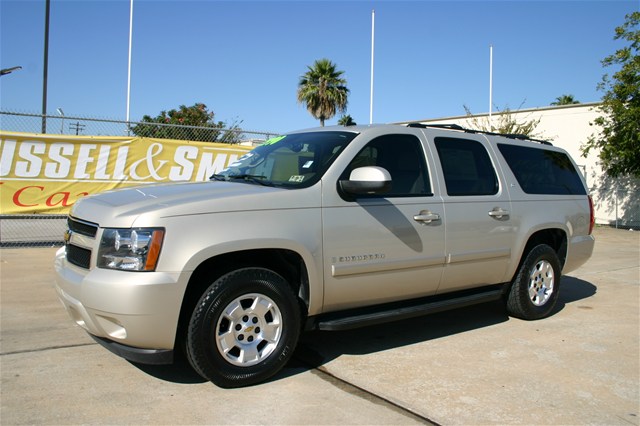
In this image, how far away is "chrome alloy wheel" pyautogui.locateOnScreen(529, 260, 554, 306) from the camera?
5793mm

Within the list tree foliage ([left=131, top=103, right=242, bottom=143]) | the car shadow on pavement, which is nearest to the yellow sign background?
tree foliage ([left=131, top=103, right=242, bottom=143])

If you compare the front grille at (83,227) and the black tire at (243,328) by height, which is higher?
the front grille at (83,227)

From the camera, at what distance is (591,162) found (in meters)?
21.0

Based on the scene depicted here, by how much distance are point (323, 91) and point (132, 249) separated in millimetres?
28938

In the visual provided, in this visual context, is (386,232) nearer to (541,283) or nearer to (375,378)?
(375,378)

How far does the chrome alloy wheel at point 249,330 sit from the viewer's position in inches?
145

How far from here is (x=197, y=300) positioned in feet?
12.1

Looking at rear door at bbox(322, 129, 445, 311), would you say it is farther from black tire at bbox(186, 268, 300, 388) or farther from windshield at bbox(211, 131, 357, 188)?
black tire at bbox(186, 268, 300, 388)

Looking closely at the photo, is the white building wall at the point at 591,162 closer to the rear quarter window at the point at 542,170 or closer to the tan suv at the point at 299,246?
the rear quarter window at the point at 542,170

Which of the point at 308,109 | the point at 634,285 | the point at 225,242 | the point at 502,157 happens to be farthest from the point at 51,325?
the point at 308,109

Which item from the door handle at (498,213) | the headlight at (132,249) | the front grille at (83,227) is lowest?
the headlight at (132,249)

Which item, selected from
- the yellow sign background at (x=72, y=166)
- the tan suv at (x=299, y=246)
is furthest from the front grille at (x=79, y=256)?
the yellow sign background at (x=72, y=166)

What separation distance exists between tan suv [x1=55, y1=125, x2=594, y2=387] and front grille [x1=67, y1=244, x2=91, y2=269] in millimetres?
19

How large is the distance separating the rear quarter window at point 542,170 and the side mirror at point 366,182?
218 centimetres
